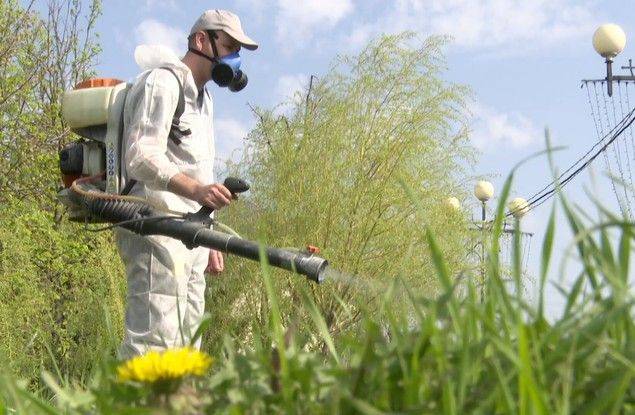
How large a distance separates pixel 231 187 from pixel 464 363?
331cm

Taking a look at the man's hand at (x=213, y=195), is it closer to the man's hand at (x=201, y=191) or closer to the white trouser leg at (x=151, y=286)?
the man's hand at (x=201, y=191)

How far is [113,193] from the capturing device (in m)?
4.43

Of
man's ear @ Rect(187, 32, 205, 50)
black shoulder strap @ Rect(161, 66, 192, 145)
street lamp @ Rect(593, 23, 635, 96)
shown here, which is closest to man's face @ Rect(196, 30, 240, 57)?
man's ear @ Rect(187, 32, 205, 50)

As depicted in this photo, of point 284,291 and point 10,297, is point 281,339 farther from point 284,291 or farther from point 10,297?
point 10,297

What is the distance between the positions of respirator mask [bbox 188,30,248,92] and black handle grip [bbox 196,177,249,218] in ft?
2.22

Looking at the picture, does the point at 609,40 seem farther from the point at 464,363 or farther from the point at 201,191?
the point at 464,363

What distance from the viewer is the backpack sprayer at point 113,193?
3986 millimetres

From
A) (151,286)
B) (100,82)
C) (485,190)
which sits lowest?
(151,286)

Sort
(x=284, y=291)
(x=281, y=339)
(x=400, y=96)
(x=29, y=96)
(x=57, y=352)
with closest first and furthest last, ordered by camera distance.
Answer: (x=281, y=339) < (x=284, y=291) < (x=400, y=96) < (x=57, y=352) < (x=29, y=96)

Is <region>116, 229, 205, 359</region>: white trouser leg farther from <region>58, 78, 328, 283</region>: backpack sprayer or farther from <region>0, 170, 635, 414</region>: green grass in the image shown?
<region>0, 170, 635, 414</region>: green grass

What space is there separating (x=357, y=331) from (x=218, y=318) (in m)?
10.7

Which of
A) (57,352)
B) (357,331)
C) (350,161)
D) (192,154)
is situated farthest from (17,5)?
(357,331)

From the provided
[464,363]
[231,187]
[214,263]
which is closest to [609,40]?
[214,263]

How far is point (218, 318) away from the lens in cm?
1208
